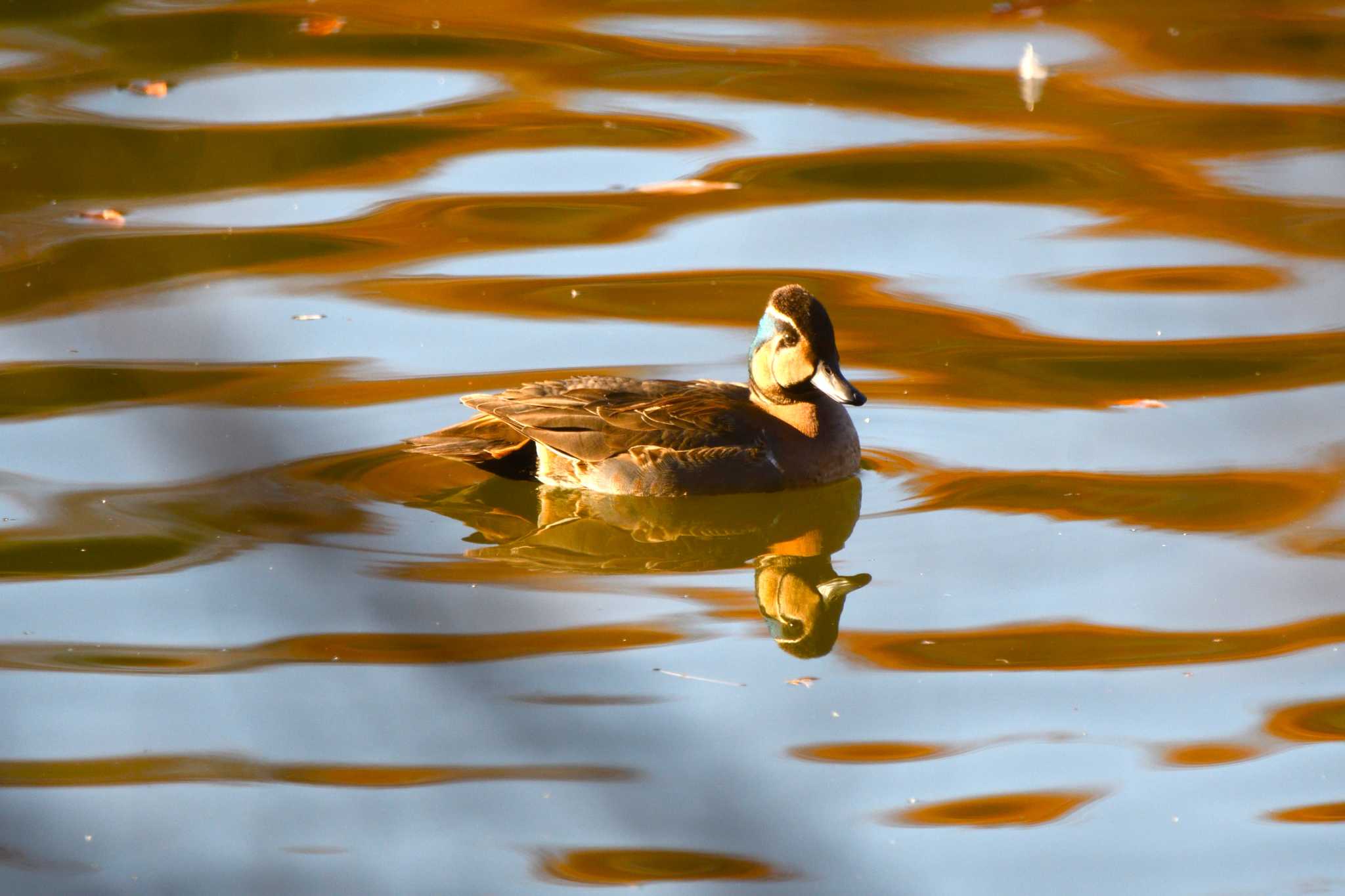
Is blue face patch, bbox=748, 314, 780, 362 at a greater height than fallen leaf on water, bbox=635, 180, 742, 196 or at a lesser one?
lesser

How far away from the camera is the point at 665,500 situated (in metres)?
6.57

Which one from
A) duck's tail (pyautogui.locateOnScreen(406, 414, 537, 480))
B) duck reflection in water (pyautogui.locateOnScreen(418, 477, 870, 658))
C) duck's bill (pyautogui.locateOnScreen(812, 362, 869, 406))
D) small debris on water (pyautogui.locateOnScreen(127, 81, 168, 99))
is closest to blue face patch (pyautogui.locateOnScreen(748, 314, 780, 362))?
duck's bill (pyautogui.locateOnScreen(812, 362, 869, 406))

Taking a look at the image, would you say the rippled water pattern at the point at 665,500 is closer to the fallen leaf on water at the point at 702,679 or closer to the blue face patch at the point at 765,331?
the fallen leaf on water at the point at 702,679

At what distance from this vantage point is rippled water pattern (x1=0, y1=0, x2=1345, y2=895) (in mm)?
4277

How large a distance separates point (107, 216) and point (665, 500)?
4325mm

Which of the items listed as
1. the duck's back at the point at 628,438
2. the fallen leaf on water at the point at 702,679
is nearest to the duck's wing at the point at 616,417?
the duck's back at the point at 628,438

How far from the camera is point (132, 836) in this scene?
13.9ft

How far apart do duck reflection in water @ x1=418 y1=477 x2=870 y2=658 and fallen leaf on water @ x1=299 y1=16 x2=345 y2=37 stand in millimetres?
5970

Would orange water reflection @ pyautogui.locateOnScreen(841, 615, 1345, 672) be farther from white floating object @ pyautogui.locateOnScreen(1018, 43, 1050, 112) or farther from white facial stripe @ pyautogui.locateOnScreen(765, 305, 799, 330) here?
white floating object @ pyautogui.locateOnScreen(1018, 43, 1050, 112)

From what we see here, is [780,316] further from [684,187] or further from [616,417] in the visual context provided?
[684,187]

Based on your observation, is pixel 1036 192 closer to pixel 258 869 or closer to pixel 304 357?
pixel 304 357

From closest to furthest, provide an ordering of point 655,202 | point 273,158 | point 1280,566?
Result: 1. point 1280,566
2. point 655,202
3. point 273,158

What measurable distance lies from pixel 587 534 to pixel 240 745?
1.89 meters

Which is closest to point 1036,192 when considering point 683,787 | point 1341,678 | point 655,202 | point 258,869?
point 655,202
